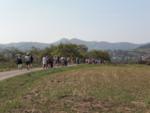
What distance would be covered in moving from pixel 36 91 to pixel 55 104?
5390 mm

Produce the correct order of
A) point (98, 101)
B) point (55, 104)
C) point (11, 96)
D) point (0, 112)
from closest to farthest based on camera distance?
point (0, 112)
point (55, 104)
point (98, 101)
point (11, 96)

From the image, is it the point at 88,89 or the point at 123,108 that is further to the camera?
the point at 88,89

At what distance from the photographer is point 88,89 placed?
2367cm

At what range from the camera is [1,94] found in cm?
2144

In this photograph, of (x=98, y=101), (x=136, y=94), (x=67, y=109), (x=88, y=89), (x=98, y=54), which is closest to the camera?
(x=67, y=109)

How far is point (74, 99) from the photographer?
1930 centimetres

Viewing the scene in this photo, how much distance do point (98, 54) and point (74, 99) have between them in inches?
6622

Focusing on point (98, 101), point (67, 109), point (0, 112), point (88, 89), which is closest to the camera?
point (0, 112)

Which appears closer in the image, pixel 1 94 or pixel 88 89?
pixel 1 94

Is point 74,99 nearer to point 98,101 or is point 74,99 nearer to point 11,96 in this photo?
point 98,101

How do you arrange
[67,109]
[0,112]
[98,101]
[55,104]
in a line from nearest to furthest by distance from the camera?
[0,112] → [67,109] → [55,104] → [98,101]

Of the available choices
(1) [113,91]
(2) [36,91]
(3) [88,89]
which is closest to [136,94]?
(1) [113,91]

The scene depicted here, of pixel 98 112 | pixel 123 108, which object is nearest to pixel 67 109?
pixel 98 112

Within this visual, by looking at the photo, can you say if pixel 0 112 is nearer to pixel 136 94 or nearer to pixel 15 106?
pixel 15 106
